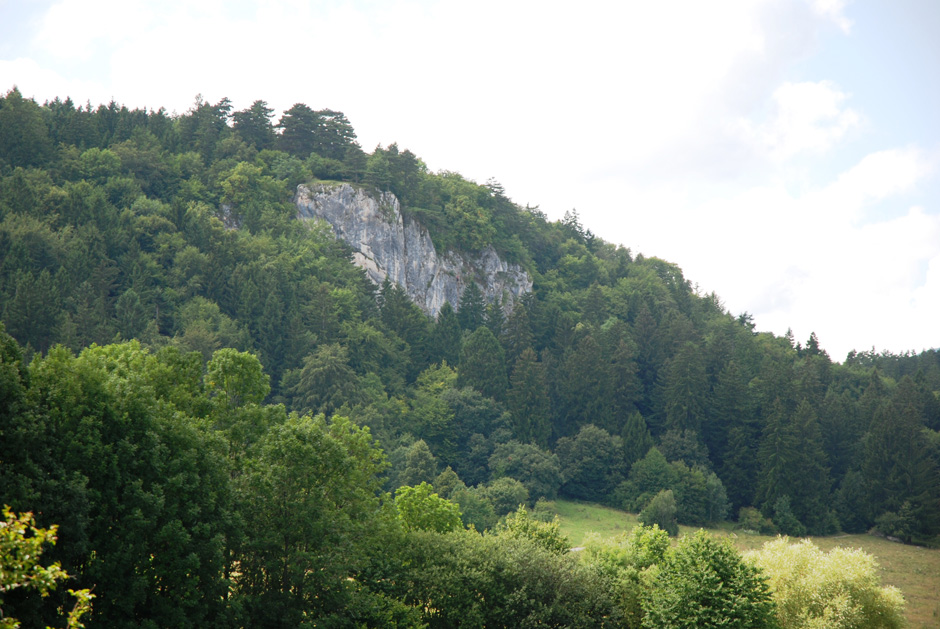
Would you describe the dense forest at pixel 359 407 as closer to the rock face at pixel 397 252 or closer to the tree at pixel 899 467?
the tree at pixel 899 467

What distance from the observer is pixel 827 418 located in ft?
325

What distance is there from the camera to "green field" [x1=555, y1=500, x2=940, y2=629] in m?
60.1

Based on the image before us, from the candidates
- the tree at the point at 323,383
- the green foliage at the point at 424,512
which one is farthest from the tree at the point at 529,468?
the green foliage at the point at 424,512

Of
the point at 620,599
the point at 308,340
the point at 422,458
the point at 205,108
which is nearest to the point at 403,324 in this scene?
the point at 308,340

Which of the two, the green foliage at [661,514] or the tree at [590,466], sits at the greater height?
the tree at [590,466]

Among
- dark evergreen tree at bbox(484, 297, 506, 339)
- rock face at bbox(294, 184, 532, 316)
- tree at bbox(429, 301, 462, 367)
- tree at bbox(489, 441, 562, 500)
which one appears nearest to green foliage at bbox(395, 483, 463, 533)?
tree at bbox(489, 441, 562, 500)

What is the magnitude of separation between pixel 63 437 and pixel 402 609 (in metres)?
15.1

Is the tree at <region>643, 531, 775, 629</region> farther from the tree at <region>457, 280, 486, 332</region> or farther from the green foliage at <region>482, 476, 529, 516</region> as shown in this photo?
the tree at <region>457, 280, 486, 332</region>

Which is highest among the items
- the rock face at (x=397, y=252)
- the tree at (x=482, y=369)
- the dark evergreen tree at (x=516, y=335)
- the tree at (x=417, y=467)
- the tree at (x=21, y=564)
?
the rock face at (x=397, y=252)

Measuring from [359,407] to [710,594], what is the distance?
50165 mm

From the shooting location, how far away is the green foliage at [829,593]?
3719cm

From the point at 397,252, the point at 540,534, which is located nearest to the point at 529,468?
the point at 397,252

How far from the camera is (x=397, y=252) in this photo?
106125 mm

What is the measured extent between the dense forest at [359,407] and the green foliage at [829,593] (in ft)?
1.71
